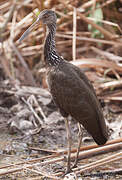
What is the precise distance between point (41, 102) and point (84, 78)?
190cm

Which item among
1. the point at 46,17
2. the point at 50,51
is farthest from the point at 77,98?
the point at 46,17

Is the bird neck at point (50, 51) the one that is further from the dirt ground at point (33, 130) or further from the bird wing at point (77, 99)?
the dirt ground at point (33, 130)

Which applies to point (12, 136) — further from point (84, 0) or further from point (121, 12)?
point (121, 12)

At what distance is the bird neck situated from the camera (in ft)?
12.2

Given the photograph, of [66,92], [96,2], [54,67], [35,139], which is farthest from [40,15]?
[96,2]

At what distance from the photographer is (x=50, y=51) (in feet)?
12.5

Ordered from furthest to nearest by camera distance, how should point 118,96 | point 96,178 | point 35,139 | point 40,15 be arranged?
point 118,96, point 35,139, point 40,15, point 96,178

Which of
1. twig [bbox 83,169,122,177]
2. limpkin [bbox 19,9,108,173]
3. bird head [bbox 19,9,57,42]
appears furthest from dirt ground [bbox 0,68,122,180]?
bird head [bbox 19,9,57,42]

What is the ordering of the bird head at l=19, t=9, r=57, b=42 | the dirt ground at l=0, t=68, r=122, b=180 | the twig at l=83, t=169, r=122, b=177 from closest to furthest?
→ the twig at l=83, t=169, r=122, b=177
the dirt ground at l=0, t=68, r=122, b=180
the bird head at l=19, t=9, r=57, b=42

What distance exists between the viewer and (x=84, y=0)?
6.38 m

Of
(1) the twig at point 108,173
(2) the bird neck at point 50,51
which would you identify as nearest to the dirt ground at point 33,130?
(1) the twig at point 108,173

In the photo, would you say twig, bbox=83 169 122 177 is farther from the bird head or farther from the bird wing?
the bird head

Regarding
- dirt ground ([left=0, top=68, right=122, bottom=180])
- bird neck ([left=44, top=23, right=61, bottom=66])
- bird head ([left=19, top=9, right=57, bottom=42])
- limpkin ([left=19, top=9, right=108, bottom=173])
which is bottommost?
dirt ground ([left=0, top=68, right=122, bottom=180])

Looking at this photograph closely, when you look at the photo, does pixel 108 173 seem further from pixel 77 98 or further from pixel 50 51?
pixel 50 51
